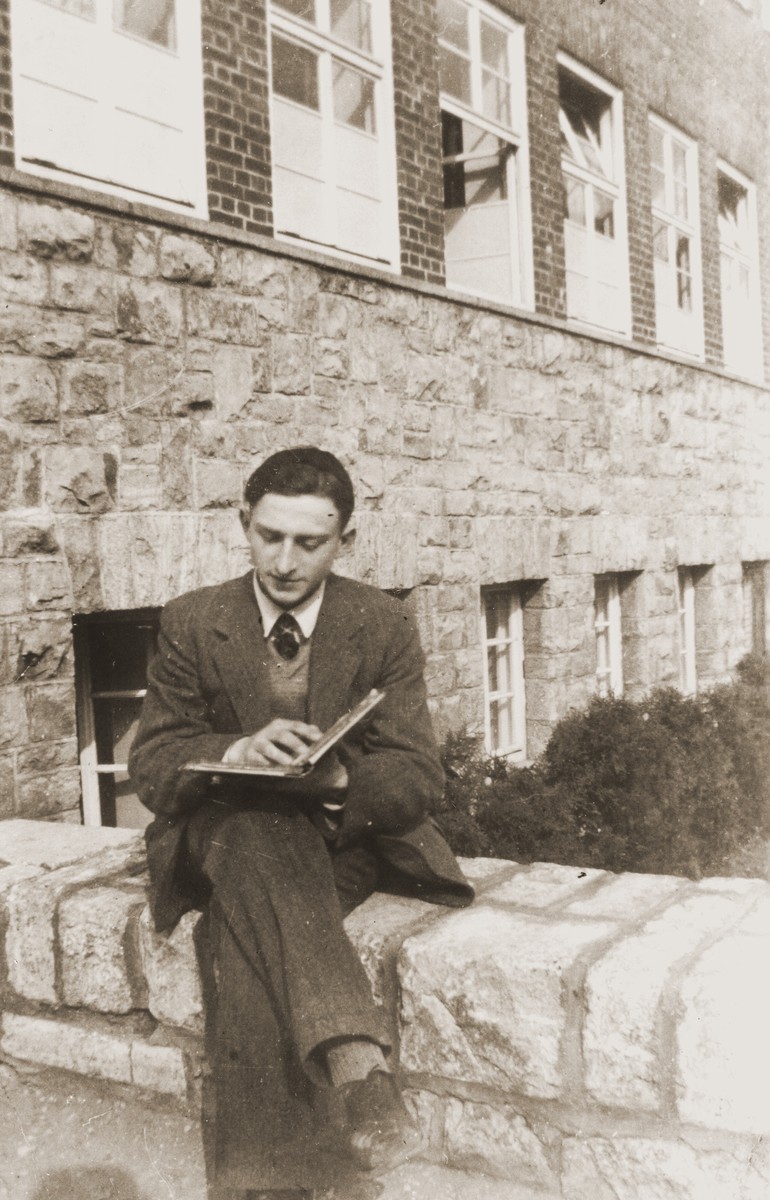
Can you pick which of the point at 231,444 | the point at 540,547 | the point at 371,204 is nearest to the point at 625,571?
the point at 540,547

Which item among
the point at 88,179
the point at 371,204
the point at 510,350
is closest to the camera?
the point at 88,179

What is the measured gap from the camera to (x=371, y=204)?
23.0ft

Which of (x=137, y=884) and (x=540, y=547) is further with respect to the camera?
(x=540, y=547)

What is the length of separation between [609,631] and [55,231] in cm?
630

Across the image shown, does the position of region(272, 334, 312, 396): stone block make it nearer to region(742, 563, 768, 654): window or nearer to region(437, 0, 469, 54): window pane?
region(437, 0, 469, 54): window pane

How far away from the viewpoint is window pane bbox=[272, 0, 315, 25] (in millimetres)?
6328

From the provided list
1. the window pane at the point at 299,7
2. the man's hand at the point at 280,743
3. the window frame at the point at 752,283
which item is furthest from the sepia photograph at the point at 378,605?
the window frame at the point at 752,283

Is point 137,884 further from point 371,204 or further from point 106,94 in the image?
point 371,204

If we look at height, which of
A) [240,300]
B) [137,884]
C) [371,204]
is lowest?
[137,884]

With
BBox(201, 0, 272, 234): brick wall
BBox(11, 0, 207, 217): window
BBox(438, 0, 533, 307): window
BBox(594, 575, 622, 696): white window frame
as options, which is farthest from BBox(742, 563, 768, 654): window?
BBox(11, 0, 207, 217): window

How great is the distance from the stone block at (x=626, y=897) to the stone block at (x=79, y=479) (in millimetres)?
2836

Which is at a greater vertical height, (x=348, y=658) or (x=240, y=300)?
(x=240, y=300)

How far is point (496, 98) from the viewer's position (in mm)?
8180

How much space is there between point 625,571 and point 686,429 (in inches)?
70.4
